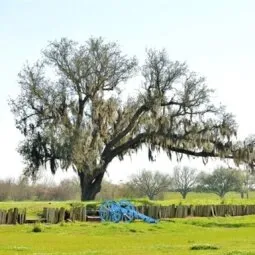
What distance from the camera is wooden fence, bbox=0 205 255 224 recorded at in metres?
38.6

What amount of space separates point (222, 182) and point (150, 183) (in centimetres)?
1469

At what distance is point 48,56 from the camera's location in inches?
2281

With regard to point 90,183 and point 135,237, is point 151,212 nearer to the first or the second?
point 90,183

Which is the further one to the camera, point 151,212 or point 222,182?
point 222,182

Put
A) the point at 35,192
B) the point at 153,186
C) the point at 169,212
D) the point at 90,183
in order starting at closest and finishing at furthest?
the point at 169,212 → the point at 90,183 → the point at 35,192 → the point at 153,186

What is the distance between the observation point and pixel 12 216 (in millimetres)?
38406

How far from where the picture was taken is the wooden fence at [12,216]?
3812 centimetres

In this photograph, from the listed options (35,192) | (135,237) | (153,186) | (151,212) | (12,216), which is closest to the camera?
(135,237)

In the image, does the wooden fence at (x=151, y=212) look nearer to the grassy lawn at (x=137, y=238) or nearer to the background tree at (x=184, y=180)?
the grassy lawn at (x=137, y=238)

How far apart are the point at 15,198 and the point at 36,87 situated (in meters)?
25.4

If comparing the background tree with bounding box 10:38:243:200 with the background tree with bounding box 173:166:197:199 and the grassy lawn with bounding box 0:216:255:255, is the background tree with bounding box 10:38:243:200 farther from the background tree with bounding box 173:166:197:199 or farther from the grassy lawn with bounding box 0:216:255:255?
the background tree with bounding box 173:166:197:199

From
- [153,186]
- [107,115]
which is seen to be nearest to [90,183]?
[107,115]

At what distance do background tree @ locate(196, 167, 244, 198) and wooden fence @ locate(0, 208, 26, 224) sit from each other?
7613cm

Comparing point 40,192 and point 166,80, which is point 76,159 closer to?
point 166,80
